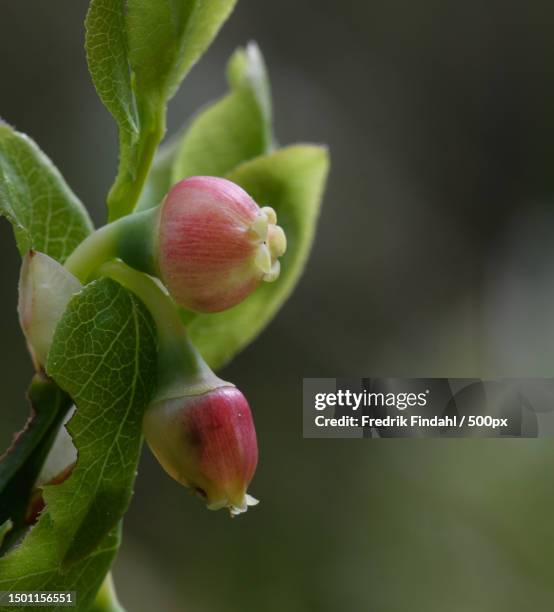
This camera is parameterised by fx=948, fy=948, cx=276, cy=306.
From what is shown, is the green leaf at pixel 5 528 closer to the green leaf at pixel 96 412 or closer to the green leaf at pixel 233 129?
the green leaf at pixel 96 412

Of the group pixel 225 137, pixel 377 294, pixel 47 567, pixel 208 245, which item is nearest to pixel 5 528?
pixel 47 567

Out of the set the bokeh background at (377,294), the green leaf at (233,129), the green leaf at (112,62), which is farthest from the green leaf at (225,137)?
the bokeh background at (377,294)

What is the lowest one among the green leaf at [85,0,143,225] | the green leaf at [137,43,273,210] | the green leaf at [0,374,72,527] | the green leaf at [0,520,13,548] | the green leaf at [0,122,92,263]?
the green leaf at [0,520,13,548]

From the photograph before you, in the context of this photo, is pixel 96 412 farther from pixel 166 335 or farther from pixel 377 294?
pixel 377 294

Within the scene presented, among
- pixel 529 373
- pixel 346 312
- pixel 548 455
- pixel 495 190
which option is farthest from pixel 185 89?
pixel 548 455

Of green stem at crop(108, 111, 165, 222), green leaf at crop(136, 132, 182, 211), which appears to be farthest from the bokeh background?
green stem at crop(108, 111, 165, 222)

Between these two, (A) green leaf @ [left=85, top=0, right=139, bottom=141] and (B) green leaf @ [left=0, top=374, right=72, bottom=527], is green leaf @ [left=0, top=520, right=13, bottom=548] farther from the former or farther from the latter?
(A) green leaf @ [left=85, top=0, right=139, bottom=141]
